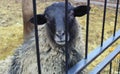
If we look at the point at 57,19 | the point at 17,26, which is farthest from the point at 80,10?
the point at 17,26

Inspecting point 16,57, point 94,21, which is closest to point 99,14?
point 94,21

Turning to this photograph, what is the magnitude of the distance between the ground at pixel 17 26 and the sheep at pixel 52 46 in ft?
7.57

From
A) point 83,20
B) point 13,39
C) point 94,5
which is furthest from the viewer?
point 94,5

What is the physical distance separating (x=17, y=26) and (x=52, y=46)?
3.88 meters

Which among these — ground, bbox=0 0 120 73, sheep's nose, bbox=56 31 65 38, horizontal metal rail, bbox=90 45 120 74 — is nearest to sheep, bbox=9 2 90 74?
sheep's nose, bbox=56 31 65 38

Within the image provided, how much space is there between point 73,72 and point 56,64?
0.89 metres

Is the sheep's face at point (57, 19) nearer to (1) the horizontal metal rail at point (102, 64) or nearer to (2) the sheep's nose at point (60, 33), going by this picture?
(2) the sheep's nose at point (60, 33)

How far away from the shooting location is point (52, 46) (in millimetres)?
3057

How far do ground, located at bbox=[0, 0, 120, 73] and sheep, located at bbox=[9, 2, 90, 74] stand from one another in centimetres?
231

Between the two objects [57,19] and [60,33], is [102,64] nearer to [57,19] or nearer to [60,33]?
[60,33]

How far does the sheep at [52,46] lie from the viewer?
9.57ft

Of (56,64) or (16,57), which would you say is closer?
(56,64)

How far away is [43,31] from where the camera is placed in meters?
3.18

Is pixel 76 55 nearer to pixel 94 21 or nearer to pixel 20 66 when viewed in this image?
pixel 20 66
